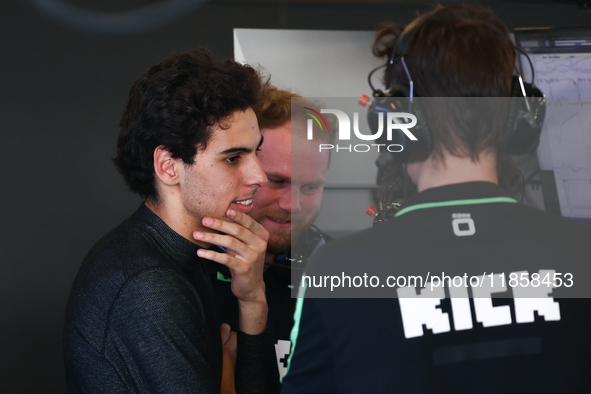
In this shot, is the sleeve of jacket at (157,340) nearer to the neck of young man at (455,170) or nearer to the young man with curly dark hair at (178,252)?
the young man with curly dark hair at (178,252)

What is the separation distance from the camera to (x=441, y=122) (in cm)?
82

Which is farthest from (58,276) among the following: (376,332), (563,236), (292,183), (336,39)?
(563,236)

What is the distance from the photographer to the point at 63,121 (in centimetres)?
215

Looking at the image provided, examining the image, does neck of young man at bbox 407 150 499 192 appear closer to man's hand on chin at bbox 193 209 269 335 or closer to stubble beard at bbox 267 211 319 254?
man's hand on chin at bbox 193 209 269 335

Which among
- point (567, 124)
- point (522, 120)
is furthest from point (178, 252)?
point (567, 124)

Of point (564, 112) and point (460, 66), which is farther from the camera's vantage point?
point (564, 112)

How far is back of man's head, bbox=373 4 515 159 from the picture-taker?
795mm

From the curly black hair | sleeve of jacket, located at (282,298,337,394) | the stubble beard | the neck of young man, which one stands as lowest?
sleeve of jacket, located at (282,298,337,394)

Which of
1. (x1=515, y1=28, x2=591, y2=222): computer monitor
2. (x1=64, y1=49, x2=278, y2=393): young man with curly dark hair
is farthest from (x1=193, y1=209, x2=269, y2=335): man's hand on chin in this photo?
(x1=515, y1=28, x2=591, y2=222): computer monitor

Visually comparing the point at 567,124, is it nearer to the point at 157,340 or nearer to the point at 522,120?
the point at 522,120

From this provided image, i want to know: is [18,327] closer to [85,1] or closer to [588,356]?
[85,1]

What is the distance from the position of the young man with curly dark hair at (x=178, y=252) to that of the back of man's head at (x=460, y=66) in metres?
0.58

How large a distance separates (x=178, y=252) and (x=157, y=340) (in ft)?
0.81

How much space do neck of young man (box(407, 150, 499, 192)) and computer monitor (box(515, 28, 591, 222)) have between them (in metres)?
1.12
